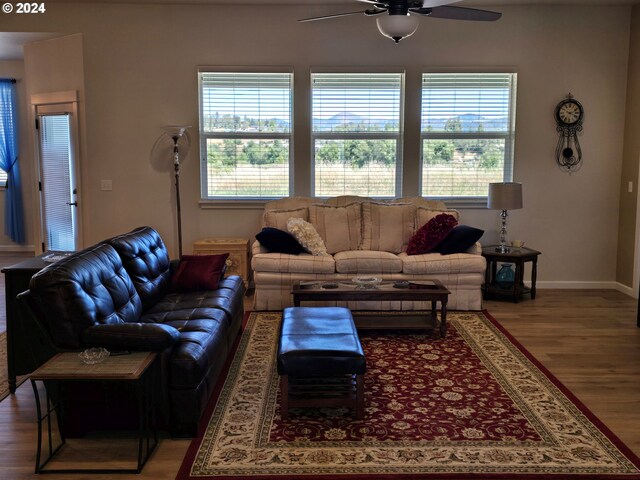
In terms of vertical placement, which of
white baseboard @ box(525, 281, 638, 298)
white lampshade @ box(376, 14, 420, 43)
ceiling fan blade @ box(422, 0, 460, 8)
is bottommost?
white baseboard @ box(525, 281, 638, 298)

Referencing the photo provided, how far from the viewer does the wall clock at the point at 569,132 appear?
6.19 meters

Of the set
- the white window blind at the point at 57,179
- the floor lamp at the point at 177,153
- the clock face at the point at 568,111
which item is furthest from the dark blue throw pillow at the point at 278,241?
the clock face at the point at 568,111

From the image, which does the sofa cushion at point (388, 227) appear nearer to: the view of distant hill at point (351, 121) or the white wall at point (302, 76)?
the white wall at point (302, 76)

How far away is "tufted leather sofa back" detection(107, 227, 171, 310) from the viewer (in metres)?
3.87

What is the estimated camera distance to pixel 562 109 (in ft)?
20.3

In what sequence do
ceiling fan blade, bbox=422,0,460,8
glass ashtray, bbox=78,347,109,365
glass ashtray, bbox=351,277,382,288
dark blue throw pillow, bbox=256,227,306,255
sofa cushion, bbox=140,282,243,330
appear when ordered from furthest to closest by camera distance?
Result: 1. dark blue throw pillow, bbox=256,227,306,255
2. glass ashtray, bbox=351,277,382,288
3. sofa cushion, bbox=140,282,243,330
4. ceiling fan blade, bbox=422,0,460,8
5. glass ashtray, bbox=78,347,109,365

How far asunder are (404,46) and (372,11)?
2.56 metres

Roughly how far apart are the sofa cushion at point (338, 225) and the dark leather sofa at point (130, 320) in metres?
1.94

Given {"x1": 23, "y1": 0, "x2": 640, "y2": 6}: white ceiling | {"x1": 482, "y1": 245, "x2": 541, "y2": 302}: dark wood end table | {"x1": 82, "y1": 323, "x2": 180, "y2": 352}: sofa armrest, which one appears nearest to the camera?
{"x1": 82, "y1": 323, "x2": 180, "y2": 352}: sofa armrest

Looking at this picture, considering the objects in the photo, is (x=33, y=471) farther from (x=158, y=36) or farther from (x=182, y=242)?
(x=158, y=36)

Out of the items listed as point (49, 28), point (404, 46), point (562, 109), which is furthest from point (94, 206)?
point (562, 109)

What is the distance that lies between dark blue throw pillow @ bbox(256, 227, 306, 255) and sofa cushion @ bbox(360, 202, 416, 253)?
2.59 feet

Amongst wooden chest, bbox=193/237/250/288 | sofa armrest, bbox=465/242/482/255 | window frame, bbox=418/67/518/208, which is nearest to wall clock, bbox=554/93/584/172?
window frame, bbox=418/67/518/208

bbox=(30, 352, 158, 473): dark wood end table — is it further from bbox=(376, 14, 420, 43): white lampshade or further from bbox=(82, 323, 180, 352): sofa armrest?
bbox=(376, 14, 420, 43): white lampshade
